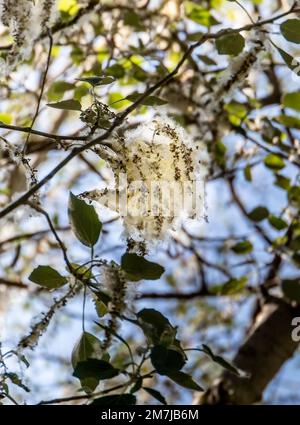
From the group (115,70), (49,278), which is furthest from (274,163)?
(49,278)

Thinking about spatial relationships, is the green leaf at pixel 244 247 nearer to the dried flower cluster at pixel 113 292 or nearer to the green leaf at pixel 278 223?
the green leaf at pixel 278 223

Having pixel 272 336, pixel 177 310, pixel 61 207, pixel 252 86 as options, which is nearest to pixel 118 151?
pixel 252 86

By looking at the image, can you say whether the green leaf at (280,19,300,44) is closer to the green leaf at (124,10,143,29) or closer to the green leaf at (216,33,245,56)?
the green leaf at (216,33,245,56)

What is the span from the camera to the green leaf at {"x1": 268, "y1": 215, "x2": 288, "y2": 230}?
137 cm

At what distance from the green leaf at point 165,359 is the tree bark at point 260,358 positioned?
0.81 meters

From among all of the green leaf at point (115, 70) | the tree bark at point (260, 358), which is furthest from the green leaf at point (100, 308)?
the tree bark at point (260, 358)

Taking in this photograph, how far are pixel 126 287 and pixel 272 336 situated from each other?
3.02 feet

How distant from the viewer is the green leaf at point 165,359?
65 cm

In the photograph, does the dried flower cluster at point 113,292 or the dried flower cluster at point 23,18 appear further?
the dried flower cluster at point 23,18

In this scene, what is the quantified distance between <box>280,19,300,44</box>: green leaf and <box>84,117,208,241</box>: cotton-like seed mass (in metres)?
0.20

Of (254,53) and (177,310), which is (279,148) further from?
(177,310)

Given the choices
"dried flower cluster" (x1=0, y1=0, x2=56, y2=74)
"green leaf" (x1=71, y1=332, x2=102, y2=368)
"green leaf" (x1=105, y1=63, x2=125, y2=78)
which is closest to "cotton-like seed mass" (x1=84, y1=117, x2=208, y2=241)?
"green leaf" (x1=71, y1=332, x2=102, y2=368)

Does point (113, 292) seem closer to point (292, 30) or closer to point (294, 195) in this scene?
point (292, 30)

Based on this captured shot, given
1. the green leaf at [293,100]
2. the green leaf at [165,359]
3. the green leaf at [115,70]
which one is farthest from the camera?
the green leaf at [293,100]
